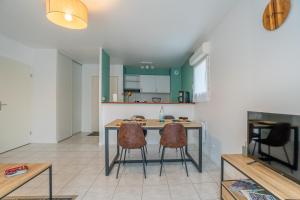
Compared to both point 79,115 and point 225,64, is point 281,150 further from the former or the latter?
point 79,115

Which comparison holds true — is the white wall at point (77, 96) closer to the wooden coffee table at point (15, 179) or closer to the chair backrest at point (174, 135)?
the chair backrest at point (174, 135)

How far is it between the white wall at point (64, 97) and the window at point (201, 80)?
3.85 m

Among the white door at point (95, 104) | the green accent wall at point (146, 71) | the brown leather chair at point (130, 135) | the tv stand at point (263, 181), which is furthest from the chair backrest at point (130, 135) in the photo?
the green accent wall at point (146, 71)

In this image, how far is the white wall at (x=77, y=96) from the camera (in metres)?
5.83

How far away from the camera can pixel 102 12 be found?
2582 millimetres

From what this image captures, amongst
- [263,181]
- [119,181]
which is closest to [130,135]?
[119,181]

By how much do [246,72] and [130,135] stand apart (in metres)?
1.84

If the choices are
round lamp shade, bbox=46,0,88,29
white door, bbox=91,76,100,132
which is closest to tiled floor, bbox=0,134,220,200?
round lamp shade, bbox=46,0,88,29

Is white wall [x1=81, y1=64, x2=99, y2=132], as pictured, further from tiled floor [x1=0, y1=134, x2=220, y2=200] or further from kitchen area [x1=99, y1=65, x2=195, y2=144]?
tiled floor [x1=0, y1=134, x2=220, y2=200]

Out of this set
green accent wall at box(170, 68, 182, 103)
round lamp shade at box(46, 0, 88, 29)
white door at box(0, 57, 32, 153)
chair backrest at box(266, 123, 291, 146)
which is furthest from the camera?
green accent wall at box(170, 68, 182, 103)

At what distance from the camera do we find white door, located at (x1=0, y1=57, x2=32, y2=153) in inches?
145

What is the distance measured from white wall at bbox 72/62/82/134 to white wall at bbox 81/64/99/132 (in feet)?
0.47

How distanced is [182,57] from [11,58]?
4.56 metres

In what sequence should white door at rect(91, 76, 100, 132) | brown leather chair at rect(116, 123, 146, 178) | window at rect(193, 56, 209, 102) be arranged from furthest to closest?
white door at rect(91, 76, 100, 132), window at rect(193, 56, 209, 102), brown leather chair at rect(116, 123, 146, 178)
